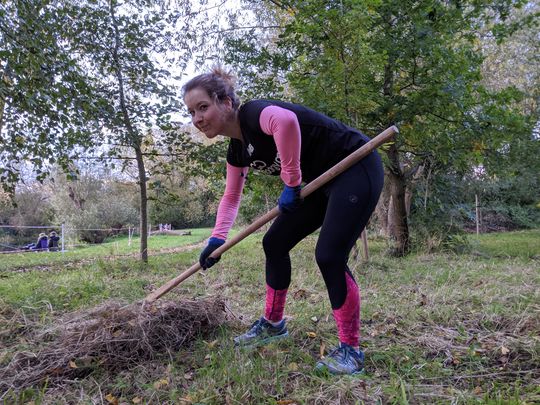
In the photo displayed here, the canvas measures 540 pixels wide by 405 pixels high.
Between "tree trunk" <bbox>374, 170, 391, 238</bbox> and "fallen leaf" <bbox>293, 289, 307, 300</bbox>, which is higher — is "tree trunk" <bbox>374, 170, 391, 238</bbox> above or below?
above

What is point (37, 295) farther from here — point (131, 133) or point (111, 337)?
point (131, 133)

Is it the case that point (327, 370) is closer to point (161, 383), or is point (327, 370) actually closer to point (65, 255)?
point (161, 383)

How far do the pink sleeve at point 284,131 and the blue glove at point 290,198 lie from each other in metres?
0.14

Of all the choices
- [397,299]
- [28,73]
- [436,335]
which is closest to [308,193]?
[436,335]

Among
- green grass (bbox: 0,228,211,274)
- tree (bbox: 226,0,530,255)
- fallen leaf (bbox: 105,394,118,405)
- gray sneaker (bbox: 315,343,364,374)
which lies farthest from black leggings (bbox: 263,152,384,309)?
green grass (bbox: 0,228,211,274)

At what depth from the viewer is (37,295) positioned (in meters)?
3.89

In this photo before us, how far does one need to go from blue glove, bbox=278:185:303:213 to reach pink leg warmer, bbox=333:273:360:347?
1.53 feet

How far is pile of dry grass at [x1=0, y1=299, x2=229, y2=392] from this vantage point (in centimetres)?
221

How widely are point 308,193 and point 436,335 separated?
1259 millimetres

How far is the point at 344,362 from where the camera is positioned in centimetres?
210

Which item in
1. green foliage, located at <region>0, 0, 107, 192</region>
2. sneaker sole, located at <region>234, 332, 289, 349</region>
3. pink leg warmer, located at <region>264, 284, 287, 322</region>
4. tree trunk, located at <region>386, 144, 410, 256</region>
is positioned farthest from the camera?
tree trunk, located at <region>386, 144, 410, 256</region>

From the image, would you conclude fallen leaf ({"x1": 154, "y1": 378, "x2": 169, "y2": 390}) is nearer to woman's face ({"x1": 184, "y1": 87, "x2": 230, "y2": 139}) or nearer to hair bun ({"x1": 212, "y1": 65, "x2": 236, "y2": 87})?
woman's face ({"x1": 184, "y1": 87, "x2": 230, "y2": 139})

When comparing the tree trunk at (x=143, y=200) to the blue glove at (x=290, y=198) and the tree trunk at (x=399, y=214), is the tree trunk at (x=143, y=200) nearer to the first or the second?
the blue glove at (x=290, y=198)

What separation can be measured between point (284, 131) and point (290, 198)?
1.35 feet
